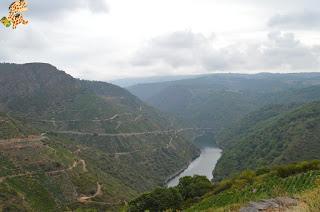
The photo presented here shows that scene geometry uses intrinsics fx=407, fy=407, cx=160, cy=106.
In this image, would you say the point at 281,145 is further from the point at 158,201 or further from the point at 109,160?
the point at 158,201

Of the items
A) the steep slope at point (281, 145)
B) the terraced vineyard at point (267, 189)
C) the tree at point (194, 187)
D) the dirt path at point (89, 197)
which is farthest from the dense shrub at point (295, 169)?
the steep slope at point (281, 145)

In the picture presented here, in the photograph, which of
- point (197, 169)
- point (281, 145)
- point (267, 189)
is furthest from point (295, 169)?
point (197, 169)

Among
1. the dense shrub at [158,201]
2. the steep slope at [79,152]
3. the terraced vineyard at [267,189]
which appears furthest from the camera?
the steep slope at [79,152]

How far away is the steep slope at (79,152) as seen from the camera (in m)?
88.0

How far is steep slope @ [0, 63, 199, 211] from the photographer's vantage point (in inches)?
3465

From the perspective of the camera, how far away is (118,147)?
165 meters

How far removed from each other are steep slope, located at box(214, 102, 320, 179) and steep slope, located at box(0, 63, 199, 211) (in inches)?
1109

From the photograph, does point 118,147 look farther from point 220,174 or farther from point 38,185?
point 38,185

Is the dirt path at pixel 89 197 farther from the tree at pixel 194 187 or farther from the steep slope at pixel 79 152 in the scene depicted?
the tree at pixel 194 187

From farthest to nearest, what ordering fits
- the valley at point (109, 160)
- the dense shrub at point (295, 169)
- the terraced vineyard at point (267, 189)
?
the valley at point (109, 160) < the dense shrub at point (295, 169) < the terraced vineyard at point (267, 189)

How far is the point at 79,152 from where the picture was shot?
12462 centimetres

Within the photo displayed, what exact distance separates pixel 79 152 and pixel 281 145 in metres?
66.2

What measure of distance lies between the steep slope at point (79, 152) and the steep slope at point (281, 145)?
92.5 feet

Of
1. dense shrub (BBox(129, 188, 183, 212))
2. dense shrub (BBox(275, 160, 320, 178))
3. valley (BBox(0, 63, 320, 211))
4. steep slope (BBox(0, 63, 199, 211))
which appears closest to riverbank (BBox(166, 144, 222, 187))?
valley (BBox(0, 63, 320, 211))
